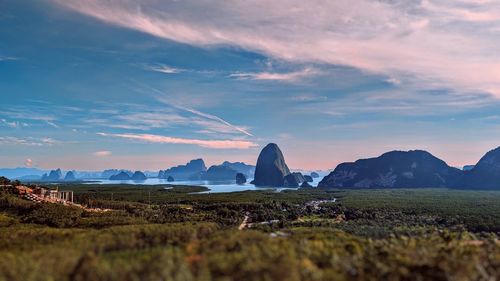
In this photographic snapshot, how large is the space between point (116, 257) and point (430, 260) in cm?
3607

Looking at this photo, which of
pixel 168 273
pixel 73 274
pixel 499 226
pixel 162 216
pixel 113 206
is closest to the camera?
pixel 168 273

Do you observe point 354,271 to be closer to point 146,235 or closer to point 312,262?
point 312,262

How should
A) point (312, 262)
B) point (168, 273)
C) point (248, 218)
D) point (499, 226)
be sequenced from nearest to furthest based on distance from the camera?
point (168, 273), point (312, 262), point (499, 226), point (248, 218)

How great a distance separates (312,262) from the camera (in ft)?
147

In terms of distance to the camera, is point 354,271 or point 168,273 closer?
point 168,273

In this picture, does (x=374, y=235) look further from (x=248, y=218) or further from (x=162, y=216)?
(x=162, y=216)

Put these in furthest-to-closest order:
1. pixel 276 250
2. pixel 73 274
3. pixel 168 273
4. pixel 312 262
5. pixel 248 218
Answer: pixel 248 218, pixel 276 250, pixel 312 262, pixel 73 274, pixel 168 273

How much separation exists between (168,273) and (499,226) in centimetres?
9667

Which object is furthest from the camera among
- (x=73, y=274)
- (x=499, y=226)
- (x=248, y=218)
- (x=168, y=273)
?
(x=248, y=218)

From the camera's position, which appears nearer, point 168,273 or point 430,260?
point 168,273

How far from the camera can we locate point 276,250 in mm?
48594

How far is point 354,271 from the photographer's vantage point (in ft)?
138

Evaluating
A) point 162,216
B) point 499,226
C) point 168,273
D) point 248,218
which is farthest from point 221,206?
point 168,273

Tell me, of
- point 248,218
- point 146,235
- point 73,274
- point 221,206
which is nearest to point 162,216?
point 248,218
